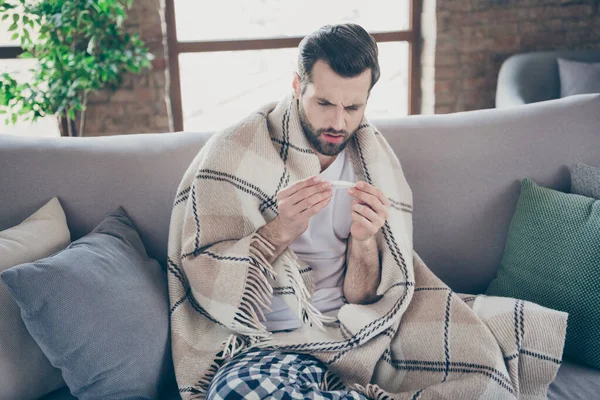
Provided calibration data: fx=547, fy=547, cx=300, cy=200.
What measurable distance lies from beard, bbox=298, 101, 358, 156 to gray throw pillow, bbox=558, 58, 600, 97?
6.23ft

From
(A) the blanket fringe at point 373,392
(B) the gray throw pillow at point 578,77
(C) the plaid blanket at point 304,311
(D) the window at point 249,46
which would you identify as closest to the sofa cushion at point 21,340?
(C) the plaid blanket at point 304,311

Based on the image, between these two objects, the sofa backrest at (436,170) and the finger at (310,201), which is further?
the sofa backrest at (436,170)

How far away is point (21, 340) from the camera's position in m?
1.20

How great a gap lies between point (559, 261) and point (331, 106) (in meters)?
0.70

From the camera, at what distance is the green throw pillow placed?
1.34 m

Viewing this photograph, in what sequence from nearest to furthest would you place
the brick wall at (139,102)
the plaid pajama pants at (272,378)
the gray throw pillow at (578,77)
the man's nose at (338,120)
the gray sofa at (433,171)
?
1. the plaid pajama pants at (272,378)
2. the man's nose at (338,120)
3. the gray sofa at (433,171)
4. the gray throw pillow at (578,77)
5. the brick wall at (139,102)

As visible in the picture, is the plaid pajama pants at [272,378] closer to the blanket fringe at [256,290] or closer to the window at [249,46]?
the blanket fringe at [256,290]

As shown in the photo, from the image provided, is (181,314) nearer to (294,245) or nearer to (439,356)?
(294,245)

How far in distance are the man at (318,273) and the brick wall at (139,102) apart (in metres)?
1.85

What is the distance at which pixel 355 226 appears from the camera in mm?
→ 1350

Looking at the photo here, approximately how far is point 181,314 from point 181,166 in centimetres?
45

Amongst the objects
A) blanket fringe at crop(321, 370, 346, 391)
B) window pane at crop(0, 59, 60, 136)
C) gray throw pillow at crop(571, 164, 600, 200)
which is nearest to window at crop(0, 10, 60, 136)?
window pane at crop(0, 59, 60, 136)

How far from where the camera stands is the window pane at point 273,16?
129 inches

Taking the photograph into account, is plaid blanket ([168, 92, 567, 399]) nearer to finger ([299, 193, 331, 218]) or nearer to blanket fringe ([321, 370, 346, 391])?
blanket fringe ([321, 370, 346, 391])
